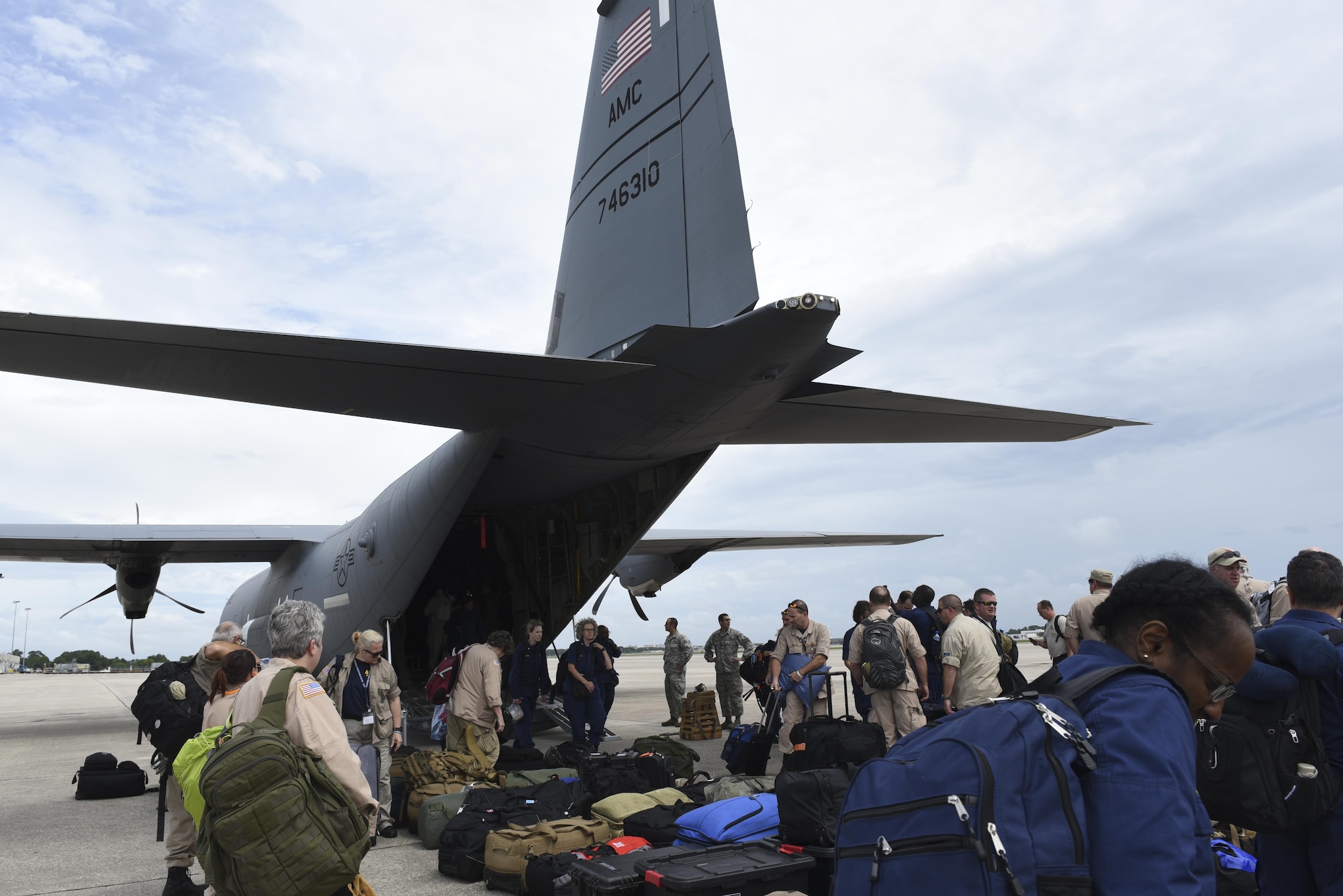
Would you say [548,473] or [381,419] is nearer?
[381,419]

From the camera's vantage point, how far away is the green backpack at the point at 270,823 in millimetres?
2551

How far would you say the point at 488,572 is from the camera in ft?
41.7

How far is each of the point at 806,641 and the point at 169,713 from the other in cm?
506

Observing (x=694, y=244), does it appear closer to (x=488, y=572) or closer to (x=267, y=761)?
(x=267, y=761)

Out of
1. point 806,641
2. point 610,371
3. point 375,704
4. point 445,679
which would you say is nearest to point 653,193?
point 610,371

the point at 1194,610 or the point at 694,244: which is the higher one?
the point at 694,244

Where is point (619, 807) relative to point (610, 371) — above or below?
below

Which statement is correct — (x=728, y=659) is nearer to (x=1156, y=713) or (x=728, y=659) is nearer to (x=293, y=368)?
(x=293, y=368)

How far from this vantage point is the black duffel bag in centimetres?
783

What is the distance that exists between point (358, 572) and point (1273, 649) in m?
9.56

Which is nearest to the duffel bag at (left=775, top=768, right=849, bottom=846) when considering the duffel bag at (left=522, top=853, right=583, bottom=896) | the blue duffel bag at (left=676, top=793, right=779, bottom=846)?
the blue duffel bag at (left=676, top=793, right=779, bottom=846)

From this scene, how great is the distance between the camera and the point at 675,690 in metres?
12.2

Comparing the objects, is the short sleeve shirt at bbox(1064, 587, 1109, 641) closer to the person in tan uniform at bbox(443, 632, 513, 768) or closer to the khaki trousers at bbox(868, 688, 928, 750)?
the khaki trousers at bbox(868, 688, 928, 750)

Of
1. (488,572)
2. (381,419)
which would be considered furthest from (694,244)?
(488,572)
